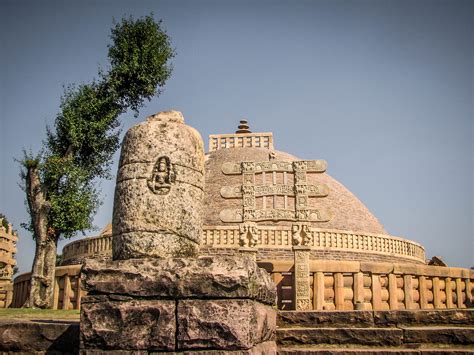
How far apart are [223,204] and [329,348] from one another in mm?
21063

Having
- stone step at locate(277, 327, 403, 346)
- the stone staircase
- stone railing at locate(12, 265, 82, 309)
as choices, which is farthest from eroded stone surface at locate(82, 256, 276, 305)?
stone railing at locate(12, 265, 82, 309)

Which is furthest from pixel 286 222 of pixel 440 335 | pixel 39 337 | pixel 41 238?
pixel 39 337

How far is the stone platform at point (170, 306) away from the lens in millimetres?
3611

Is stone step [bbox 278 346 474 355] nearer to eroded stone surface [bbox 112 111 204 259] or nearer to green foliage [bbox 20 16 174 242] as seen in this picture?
eroded stone surface [bbox 112 111 204 259]

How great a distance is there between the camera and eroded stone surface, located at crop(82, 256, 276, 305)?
3719 mm

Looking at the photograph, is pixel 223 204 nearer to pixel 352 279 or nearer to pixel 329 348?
pixel 352 279

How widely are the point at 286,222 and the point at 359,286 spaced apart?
12.4 metres

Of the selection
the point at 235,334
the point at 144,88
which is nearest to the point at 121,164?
the point at 235,334

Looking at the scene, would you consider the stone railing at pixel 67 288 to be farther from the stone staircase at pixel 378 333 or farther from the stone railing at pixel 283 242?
the stone staircase at pixel 378 333

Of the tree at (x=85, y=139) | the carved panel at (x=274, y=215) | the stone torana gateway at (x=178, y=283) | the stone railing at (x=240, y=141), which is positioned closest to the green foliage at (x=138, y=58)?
the tree at (x=85, y=139)

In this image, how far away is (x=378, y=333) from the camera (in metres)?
5.54

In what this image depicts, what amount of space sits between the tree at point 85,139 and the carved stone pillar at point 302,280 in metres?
5.82

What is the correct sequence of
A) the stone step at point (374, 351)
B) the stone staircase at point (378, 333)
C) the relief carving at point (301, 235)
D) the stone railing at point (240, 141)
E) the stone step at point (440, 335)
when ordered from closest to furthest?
the stone step at point (374, 351)
the stone staircase at point (378, 333)
the stone step at point (440, 335)
the relief carving at point (301, 235)
the stone railing at point (240, 141)

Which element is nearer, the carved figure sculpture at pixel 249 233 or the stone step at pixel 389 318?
the stone step at pixel 389 318
